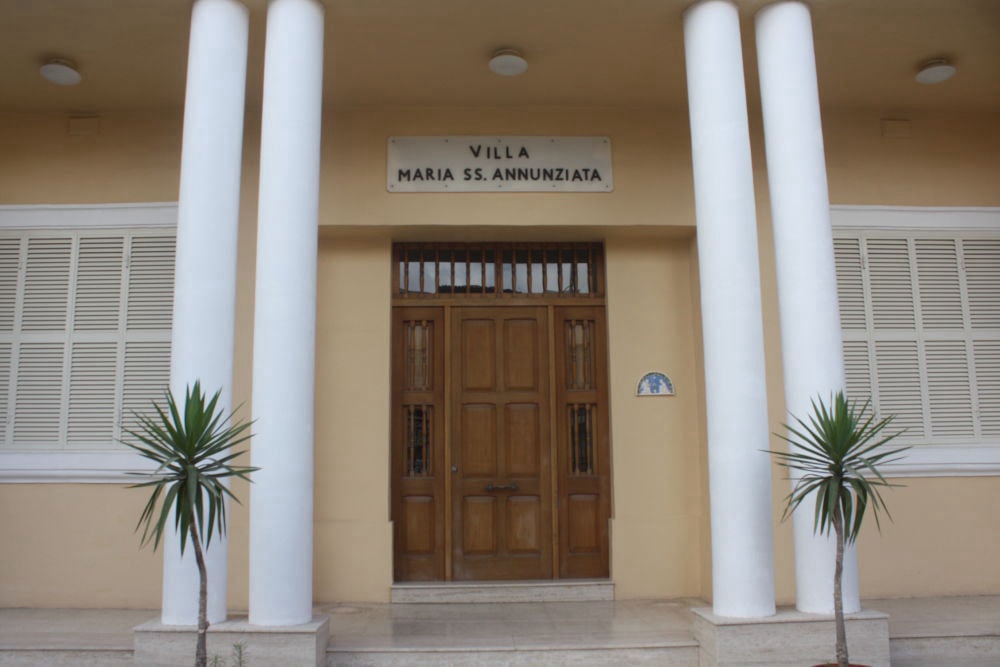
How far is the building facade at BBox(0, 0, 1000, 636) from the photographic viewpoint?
21.7 ft

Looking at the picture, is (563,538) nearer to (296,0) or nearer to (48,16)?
(296,0)

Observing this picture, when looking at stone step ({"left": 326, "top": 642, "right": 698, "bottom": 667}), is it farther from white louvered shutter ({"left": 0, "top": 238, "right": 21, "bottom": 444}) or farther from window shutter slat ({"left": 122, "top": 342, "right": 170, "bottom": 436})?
white louvered shutter ({"left": 0, "top": 238, "right": 21, "bottom": 444})

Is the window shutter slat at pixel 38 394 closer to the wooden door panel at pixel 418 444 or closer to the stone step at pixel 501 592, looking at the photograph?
the wooden door panel at pixel 418 444

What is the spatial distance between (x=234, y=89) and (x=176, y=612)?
10.6 ft

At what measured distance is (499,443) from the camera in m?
7.06

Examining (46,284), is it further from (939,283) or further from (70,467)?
(939,283)

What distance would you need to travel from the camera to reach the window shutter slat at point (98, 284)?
6984 mm

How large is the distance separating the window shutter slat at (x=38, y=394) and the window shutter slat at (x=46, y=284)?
205 millimetres

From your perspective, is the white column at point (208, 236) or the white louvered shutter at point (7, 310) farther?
the white louvered shutter at point (7, 310)

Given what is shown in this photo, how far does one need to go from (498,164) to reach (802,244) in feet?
9.14

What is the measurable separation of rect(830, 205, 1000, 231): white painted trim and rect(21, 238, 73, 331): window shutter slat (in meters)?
6.61

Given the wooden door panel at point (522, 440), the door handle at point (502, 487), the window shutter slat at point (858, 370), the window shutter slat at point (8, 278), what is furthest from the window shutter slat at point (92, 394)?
the window shutter slat at point (858, 370)

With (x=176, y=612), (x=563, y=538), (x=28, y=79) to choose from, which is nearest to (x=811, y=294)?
(x=563, y=538)

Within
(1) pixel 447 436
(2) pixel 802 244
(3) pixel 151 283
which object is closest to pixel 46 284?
(3) pixel 151 283
